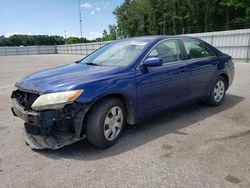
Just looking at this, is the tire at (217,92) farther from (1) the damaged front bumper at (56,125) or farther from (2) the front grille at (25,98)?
(2) the front grille at (25,98)

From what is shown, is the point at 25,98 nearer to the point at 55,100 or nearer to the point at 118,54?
the point at 55,100

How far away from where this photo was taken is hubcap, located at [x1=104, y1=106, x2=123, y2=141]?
10.5ft

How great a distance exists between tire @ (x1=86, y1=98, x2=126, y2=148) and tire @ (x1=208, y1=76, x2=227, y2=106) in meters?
2.41

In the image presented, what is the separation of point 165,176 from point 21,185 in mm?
1557

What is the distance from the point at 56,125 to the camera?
3.03m

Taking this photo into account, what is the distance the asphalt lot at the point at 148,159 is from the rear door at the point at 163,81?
1.49 feet

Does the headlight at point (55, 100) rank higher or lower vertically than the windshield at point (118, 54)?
lower

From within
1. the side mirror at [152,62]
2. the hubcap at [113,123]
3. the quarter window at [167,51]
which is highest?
the quarter window at [167,51]

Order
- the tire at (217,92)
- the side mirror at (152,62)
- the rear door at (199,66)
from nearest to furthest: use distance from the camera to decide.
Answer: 1. the side mirror at (152,62)
2. the rear door at (199,66)
3. the tire at (217,92)

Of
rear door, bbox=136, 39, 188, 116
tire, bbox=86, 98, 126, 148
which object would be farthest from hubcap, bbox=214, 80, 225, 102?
tire, bbox=86, 98, 126, 148

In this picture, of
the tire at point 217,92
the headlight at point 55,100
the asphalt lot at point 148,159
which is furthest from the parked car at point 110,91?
the tire at point 217,92

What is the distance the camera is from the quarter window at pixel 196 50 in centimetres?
441

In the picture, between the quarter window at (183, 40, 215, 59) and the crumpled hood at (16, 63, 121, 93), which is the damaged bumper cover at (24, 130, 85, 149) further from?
the quarter window at (183, 40, 215, 59)

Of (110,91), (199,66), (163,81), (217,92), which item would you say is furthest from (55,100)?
(217,92)
